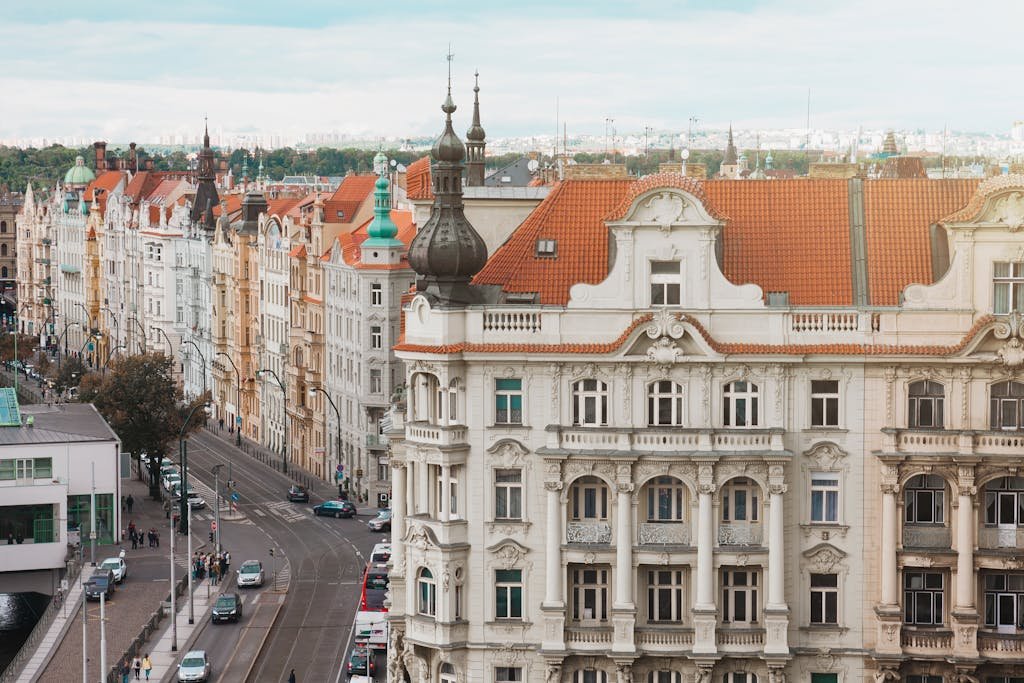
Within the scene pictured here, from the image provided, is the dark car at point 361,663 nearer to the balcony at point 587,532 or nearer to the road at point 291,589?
the road at point 291,589

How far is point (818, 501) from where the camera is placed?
9050cm

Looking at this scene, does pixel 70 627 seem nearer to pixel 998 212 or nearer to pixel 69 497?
pixel 69 497

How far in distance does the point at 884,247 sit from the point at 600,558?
1646 cm

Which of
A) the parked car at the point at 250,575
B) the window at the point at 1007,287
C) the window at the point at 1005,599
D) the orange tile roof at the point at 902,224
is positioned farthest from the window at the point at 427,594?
the parked car at the point at 250,575

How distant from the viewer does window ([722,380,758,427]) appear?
296 feet

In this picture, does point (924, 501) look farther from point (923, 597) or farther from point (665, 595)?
point (665, 595)

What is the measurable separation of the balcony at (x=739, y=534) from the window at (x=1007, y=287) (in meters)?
12.3

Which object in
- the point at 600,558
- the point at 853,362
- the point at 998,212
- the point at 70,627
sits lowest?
the point at 70,627

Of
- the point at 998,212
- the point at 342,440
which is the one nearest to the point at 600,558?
the point at 998,212

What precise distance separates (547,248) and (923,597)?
19.9 meters

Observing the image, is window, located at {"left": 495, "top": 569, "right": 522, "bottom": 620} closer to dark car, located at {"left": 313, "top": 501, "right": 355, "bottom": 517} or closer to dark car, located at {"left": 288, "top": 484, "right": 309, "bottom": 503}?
dark car, located at {"left": 313, "top": 501, "right": 355, "bottom": 517}

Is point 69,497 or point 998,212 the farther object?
point 69,497

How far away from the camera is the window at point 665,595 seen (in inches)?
3565

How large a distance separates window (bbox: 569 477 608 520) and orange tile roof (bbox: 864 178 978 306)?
41.9 ft
